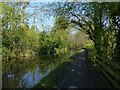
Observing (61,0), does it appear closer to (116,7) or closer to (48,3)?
(48,3)

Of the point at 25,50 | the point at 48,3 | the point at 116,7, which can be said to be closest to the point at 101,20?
the point at 116,7

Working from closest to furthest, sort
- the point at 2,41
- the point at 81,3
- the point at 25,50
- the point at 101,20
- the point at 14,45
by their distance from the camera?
the point at 101,20 → the point at 81,3 → the point at 2,41 → the point at 14,45 → the point at 25,50

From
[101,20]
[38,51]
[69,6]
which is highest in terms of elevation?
[69,6]

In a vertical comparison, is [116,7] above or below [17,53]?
above

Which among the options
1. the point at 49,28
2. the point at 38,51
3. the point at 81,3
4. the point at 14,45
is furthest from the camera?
the point at 49,28

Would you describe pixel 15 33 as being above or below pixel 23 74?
above

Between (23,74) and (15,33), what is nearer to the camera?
(23,74)

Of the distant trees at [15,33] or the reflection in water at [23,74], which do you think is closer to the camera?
the reflection in water at [23,74]

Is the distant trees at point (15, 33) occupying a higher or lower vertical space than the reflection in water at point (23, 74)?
higher

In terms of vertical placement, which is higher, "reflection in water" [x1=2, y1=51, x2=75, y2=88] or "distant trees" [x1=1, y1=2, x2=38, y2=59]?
Answer: "distant trees" [x1=1, y1=2, x2=38, y2=59]

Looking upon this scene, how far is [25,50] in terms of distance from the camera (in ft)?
134

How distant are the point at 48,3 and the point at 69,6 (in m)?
2.98

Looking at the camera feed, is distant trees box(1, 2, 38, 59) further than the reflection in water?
Yes

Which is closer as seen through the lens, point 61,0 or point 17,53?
point 61,0
